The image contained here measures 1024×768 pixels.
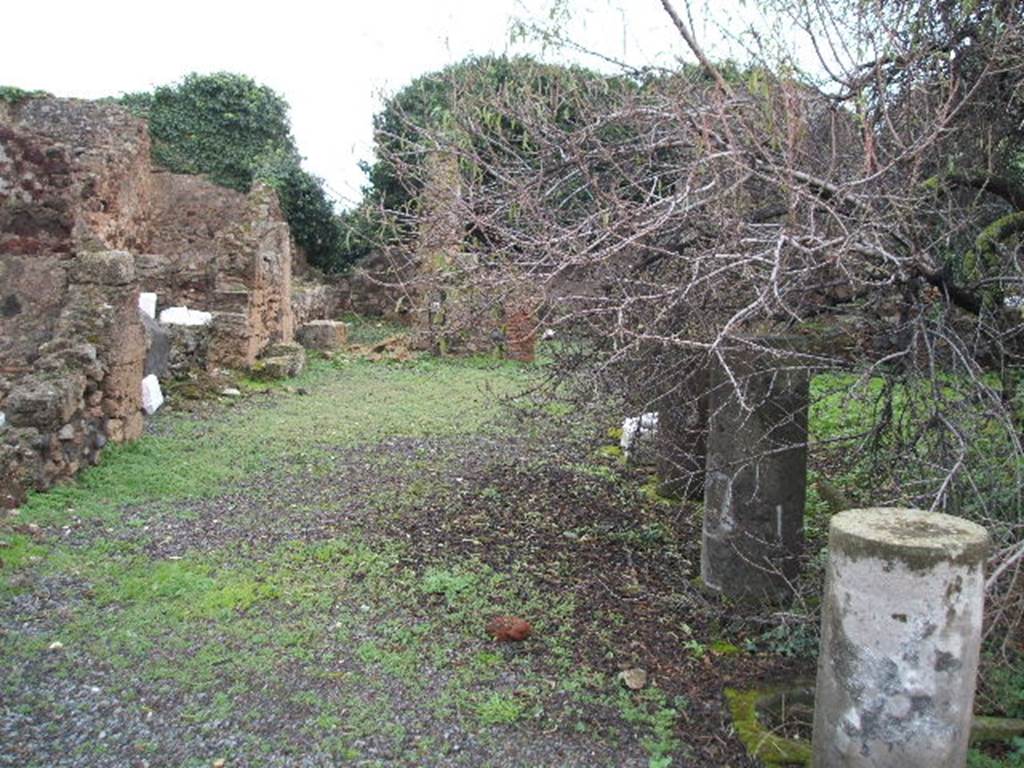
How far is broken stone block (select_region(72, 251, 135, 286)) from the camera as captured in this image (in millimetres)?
8047

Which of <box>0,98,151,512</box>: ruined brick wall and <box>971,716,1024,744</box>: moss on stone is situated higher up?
<box>0,98,151,512</box>: ruined brick wall

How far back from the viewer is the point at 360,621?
4.54 m

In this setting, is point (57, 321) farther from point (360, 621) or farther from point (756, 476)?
point (756, 476)

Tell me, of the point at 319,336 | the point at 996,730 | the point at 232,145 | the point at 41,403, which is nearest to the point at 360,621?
the point at 996,730

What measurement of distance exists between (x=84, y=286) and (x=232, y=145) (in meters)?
12.8

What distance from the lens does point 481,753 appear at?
3.44 m

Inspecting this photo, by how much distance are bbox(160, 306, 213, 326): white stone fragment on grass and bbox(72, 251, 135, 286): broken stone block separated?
3.70m

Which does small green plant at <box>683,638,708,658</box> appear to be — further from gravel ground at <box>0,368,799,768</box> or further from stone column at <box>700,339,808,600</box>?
stone column at <box>700,339,808,600</box>

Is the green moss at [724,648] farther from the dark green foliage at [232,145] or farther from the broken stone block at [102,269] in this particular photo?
the dark green foliage at [232,145]

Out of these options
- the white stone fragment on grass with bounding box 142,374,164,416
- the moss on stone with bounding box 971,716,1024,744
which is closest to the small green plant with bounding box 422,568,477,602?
the moss on stone with bounding box 971,716,1024,744

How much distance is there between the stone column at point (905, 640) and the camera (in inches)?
112

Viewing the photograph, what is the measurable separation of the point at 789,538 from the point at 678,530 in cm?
157

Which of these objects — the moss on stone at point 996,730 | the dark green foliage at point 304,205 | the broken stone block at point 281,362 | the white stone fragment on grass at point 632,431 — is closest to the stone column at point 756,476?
the moss on stone at point 996,730

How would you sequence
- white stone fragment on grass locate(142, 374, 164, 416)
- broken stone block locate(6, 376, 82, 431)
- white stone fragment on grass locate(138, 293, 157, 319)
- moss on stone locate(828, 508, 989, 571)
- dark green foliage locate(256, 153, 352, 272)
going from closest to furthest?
moss on stone locate(828, 508, 989, 571), broken stone block locate(6, 376, 82, 431), white stone fragment on grass locate(142, 374, 164, 416), white stone fragment on grass locate(138, 293, 157, 319), dark green foliage locate(256, 153, 352, 272)
